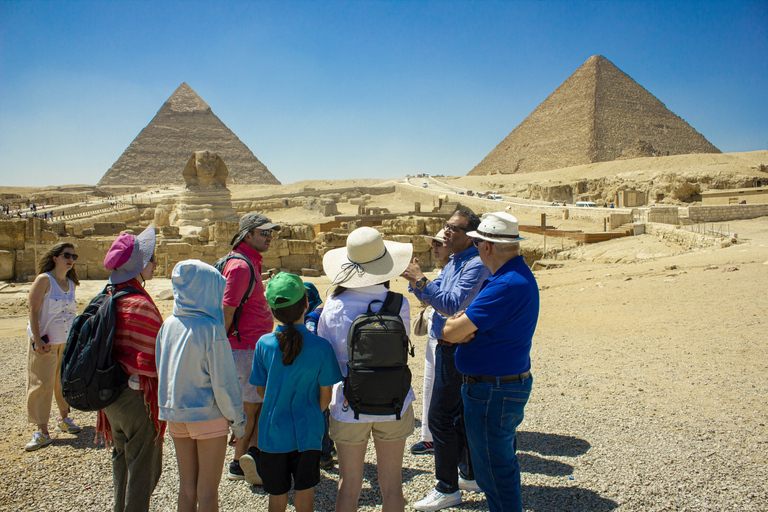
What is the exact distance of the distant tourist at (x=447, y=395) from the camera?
2.92 metres

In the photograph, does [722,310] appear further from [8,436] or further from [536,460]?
[8,436]

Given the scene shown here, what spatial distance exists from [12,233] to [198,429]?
1251 centimetres

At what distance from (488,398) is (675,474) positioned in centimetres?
136

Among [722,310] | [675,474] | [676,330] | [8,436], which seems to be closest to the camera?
[675,474]

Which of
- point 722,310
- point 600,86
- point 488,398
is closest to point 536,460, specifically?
point 488,398

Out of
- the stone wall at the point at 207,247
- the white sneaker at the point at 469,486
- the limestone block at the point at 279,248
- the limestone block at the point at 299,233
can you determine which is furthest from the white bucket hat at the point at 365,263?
the limestone block at the point at 299,233

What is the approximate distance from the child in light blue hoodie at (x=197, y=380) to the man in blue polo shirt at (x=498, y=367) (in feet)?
3.64

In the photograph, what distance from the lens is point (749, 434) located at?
11.1 ft

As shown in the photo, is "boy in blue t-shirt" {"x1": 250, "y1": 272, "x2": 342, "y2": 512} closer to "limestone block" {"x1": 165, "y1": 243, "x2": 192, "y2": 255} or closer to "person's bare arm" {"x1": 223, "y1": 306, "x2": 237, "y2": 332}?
"person's bare arm" {"x1": 223, "y1": 306, "x2": 237, "y2": 332}

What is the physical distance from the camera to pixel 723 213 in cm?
2289

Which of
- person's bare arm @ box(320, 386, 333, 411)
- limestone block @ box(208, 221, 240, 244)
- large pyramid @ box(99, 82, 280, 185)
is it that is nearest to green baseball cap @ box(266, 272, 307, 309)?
person's bare arm @ box(320, 386, 333, 411)

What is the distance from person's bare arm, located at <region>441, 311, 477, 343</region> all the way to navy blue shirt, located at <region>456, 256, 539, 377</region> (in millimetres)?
28

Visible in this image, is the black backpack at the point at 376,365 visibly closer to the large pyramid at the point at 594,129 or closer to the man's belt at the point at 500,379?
the man's belt at the point at 500,379

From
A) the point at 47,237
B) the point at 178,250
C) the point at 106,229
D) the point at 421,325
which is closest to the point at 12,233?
the point at 47,237
